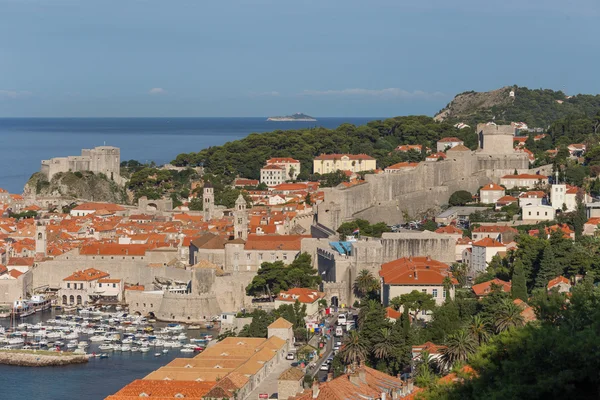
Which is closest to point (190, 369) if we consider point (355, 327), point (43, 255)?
point (355, 327)

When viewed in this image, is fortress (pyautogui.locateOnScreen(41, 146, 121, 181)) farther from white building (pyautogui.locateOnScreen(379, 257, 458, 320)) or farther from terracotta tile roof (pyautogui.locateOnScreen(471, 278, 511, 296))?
terracotta tile roof (pyautogui.locateOnScreen(471, 278, 511, 296))

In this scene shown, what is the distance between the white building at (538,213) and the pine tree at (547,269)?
9428mm

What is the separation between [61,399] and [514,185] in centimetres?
2319

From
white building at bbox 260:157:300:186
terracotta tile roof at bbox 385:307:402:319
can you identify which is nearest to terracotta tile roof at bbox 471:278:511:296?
terracotta tile roof at bbox 385:307:402:319

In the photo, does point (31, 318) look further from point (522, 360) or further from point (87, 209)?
point (522, 360)

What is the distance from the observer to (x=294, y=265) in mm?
31562

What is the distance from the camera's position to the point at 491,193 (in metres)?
41.3

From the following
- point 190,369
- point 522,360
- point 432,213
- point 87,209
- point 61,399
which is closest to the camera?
point 522,360

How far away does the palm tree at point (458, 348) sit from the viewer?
19156 mm

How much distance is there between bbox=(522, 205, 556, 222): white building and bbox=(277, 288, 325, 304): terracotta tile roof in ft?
29.0

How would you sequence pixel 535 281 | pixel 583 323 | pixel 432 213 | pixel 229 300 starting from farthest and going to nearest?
1. pixel 432 213
2. pixel 229 300
3. pixel 535 281
4. pixel 583 323

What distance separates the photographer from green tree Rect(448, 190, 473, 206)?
41.6 metres

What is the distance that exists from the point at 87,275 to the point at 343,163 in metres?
21.4

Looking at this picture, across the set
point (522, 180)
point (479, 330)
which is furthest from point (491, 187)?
point (479, 330)
